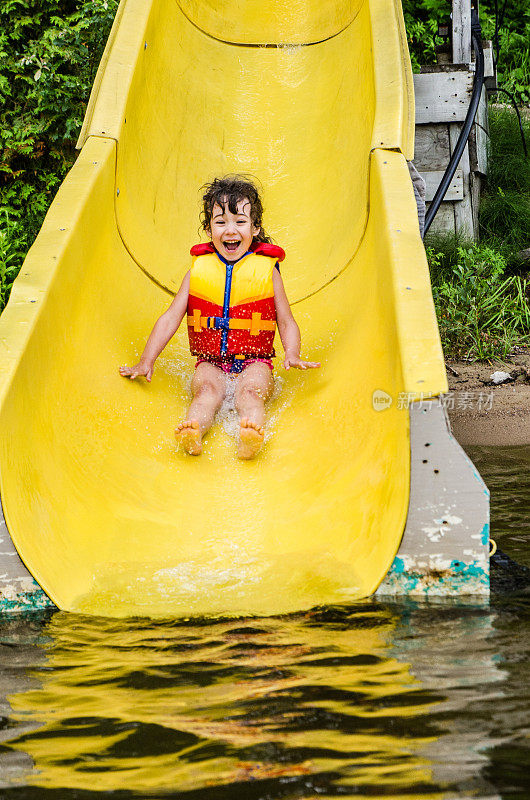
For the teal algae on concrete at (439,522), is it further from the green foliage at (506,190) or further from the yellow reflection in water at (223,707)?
the green foliage at (506,190)

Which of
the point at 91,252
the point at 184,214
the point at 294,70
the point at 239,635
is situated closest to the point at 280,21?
the point at 294,70

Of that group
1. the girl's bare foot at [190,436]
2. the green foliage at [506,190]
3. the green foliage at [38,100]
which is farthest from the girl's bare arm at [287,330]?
the green foliage at [506,190]

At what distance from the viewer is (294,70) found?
463cm

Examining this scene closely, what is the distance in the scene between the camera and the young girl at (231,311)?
2908mm

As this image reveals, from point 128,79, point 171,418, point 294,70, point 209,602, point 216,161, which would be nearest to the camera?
point 209,602

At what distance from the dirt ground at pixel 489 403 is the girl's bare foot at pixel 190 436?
1.31 m

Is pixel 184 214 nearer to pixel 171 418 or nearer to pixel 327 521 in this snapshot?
pixel 171 418

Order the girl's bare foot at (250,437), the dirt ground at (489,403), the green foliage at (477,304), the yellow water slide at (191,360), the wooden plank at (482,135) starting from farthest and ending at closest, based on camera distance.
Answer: the wooden plank at (482,135)
the green foliage at (477,304)
the dirt ground at (489,403)
the girl's bare foot at (250,437)
the yellow water slide at (191,360)

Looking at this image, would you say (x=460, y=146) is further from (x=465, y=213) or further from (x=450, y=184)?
(x=465, y=213)

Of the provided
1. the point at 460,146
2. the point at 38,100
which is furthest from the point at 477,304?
the point at 38,100

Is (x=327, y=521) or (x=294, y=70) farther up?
(x=294, y=70)

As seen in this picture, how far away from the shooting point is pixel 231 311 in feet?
9.85

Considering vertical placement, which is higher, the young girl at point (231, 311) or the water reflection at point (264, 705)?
the young girl at point (231, 311)

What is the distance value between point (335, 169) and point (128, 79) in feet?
3.07
